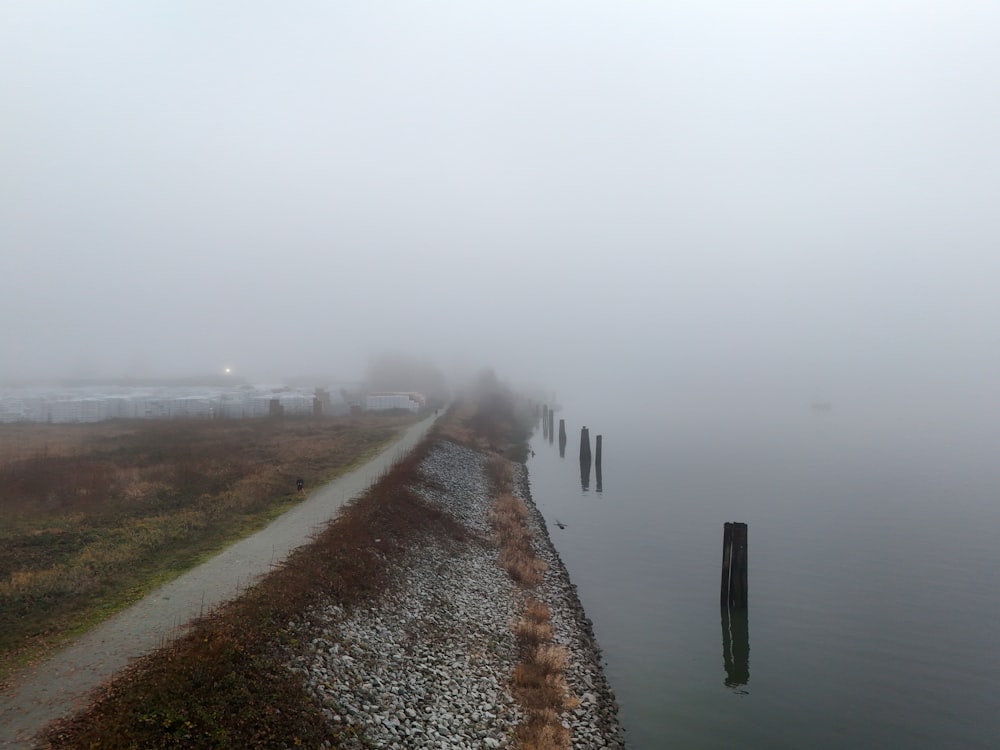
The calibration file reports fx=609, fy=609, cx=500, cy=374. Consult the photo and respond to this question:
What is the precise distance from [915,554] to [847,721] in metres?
15.8

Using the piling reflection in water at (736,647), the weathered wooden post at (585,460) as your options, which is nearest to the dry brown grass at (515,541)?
the piling reflection in water at (736,647)

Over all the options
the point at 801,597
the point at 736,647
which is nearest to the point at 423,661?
the point at 736,647

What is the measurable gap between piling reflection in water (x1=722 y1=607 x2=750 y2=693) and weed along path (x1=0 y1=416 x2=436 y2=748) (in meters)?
13.5

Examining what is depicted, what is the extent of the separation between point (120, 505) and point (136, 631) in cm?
1404

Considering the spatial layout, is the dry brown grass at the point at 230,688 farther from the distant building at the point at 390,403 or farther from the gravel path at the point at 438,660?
the distant building at the point at 390,403

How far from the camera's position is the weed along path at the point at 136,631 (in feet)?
31.3

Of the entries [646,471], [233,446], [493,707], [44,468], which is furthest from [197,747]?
[646,471]

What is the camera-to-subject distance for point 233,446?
40.1m

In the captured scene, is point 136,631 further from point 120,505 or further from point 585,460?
point 585,460

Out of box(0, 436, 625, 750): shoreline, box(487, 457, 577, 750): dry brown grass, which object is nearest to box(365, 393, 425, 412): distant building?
box(487, 457, 577, 750): dry brown grass

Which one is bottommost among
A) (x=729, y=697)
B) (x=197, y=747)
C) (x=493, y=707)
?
(x=729, y=697)

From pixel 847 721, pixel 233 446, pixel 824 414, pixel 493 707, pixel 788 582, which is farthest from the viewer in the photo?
pixel 824 414

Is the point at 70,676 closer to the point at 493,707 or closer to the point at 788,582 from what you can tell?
the point at 493,707

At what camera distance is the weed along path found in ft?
31.3
